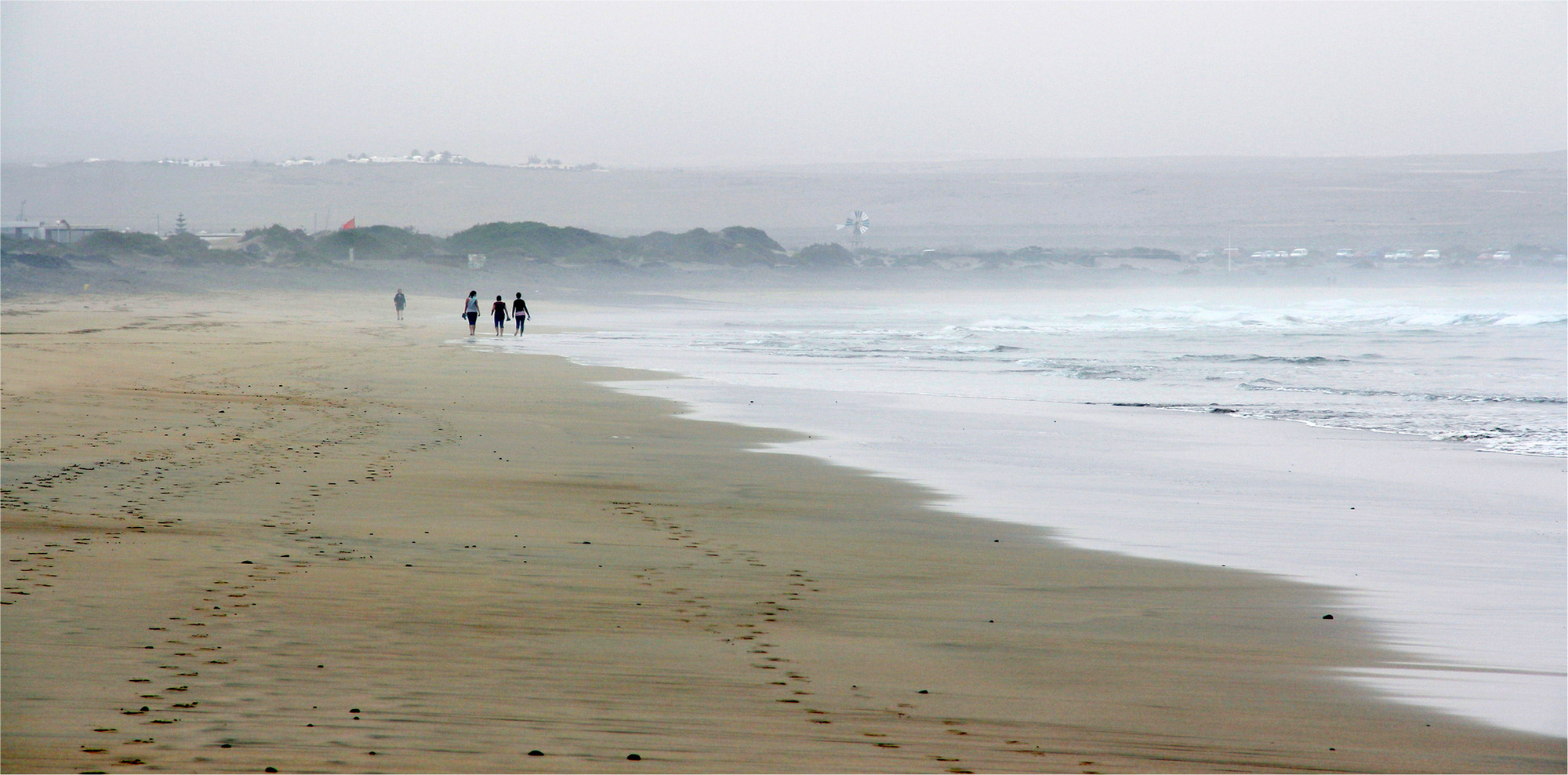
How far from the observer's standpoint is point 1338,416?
1777cm

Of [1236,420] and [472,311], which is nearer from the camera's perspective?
[1236,420]

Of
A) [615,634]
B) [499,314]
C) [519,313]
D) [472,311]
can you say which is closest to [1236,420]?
[615,634]

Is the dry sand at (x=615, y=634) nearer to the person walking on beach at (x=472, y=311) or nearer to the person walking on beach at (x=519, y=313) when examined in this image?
the person walking on beach at (x=519, y=313)

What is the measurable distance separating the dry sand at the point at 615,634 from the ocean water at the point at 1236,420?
0.55m

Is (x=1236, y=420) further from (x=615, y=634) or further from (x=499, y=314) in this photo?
(x=499, y=314)

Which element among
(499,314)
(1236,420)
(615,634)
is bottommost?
(499,314)

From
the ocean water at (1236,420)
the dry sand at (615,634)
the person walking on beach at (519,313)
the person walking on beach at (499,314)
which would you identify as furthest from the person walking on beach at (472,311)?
the dry sand at (615,634)

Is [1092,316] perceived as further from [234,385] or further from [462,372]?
[234,385]

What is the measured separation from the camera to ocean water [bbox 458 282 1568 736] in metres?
6.83

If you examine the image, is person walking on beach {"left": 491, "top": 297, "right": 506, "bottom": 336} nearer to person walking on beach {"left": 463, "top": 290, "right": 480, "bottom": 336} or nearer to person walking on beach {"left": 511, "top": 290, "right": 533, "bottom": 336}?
person walking on beach {"left": 511, "top": 290, "right": 533, "bottom": 336}

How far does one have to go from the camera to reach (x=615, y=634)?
18.6 ft

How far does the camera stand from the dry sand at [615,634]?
4.24 metres

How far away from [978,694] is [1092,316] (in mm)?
53531

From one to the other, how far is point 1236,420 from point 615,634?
13115 millimetres
